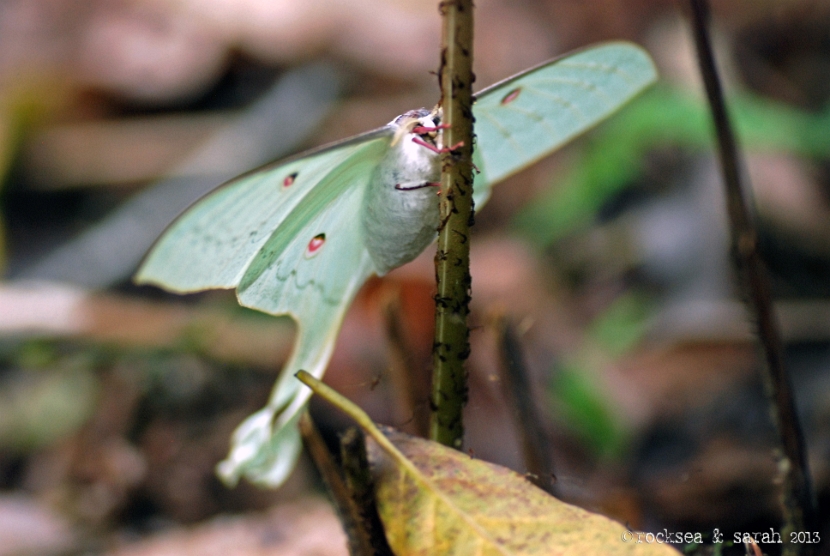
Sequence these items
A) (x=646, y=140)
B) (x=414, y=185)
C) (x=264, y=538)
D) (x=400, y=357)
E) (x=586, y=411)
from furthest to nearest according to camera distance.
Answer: (x=646, y=140), (x=586, y=411), (x=264, y=538), (x=400, y=357), (x=414, y=185)

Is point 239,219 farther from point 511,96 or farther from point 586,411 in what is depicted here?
point 586,411

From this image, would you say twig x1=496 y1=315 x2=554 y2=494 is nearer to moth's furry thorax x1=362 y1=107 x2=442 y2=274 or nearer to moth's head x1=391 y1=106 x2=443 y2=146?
moth's furry thorax x1=362 y1=107 x2=442 y2=274

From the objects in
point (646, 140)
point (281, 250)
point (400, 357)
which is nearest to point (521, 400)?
point (400, 357)

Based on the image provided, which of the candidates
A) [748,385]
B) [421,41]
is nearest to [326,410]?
[748,385]

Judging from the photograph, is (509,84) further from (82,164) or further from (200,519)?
(82,164)

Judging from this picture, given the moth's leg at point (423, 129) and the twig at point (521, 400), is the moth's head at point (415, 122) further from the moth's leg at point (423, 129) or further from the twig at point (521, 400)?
the twig at point (521, 400)

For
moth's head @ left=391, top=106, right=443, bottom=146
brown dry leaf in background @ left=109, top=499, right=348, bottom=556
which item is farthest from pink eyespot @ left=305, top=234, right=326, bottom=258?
brown dry leaf in background @ left=109, top=499, right=348, bottom=556
